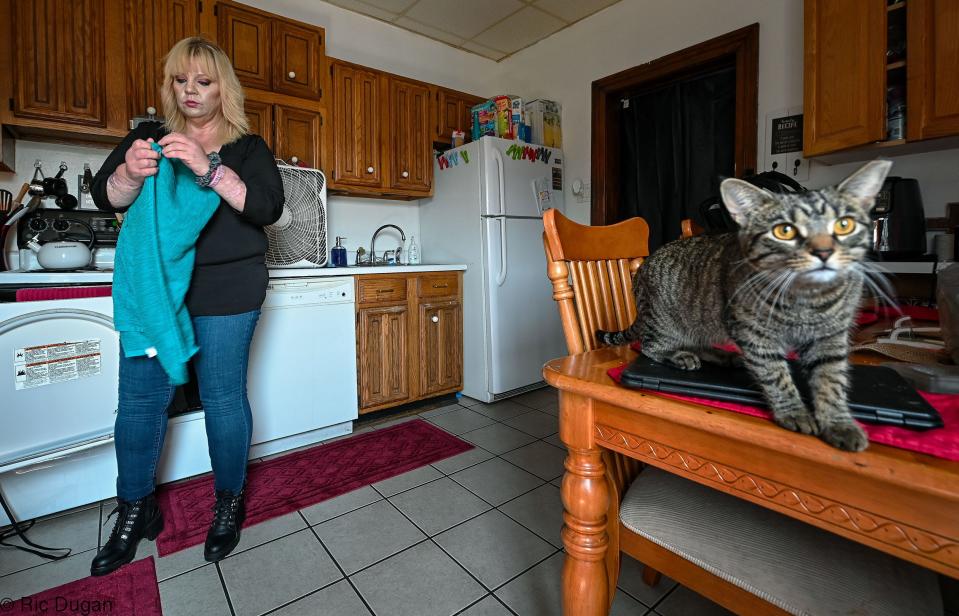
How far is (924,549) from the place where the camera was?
1.43 ft

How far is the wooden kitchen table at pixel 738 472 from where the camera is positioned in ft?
1.40

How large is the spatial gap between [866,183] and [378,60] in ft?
11.4

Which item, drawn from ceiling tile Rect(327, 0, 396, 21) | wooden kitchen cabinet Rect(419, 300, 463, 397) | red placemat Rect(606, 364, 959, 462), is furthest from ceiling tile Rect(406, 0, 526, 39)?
red placemat Rect(606, 364, 959, 462)

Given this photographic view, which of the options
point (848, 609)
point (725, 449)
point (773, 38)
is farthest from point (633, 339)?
point (773, 38)

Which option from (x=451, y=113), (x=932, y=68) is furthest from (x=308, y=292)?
(x=932, y=68)

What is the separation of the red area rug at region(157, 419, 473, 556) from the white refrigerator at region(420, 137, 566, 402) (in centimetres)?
69

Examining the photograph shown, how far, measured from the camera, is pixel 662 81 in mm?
2930

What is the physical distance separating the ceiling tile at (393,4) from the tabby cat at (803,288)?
322cm

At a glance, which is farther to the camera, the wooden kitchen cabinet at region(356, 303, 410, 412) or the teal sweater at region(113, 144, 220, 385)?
the wooden kitchen cabinet at region(356, 303, 410, 412)

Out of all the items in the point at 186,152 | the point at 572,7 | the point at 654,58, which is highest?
the point at 572,7

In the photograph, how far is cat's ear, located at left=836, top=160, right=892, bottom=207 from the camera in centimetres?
50

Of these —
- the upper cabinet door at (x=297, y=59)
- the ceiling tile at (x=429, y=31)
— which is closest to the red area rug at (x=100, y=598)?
the upper cabinet door at (x=297, y=59)

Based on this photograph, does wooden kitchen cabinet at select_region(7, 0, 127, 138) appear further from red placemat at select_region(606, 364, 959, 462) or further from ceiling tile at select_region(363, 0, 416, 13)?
red placemat at select_region(606, 364, 959, 462)

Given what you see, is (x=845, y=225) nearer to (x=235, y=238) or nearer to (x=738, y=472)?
(x=738, y=472)
